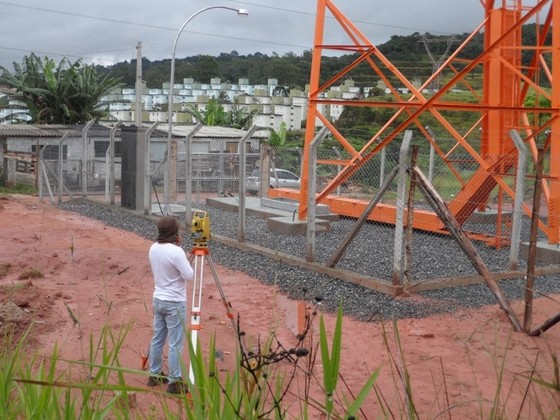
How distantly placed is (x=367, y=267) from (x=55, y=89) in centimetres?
2972

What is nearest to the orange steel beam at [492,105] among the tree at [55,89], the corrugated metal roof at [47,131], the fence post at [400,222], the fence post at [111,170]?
the fence post at [400,222]

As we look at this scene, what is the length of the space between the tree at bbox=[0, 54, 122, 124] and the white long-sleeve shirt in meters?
33.3

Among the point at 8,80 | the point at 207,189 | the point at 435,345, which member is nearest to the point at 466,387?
the point at 435,345

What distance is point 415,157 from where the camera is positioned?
10328 mm

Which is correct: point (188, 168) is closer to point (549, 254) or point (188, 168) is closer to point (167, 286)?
point (549, 254)

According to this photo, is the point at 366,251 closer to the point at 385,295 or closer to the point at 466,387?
the point at 385,295

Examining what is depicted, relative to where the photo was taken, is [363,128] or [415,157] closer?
[415,157]

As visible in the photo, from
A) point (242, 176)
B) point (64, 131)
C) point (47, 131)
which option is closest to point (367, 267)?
point (242, 176)

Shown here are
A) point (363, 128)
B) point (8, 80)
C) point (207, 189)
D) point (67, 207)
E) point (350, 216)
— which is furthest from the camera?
point (363, 128)

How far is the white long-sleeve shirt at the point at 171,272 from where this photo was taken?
7.05 metres

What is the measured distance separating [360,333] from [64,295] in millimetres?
3924

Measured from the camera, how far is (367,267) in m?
12.6

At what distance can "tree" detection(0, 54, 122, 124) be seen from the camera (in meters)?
39.2

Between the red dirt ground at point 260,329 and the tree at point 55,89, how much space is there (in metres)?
25.1
